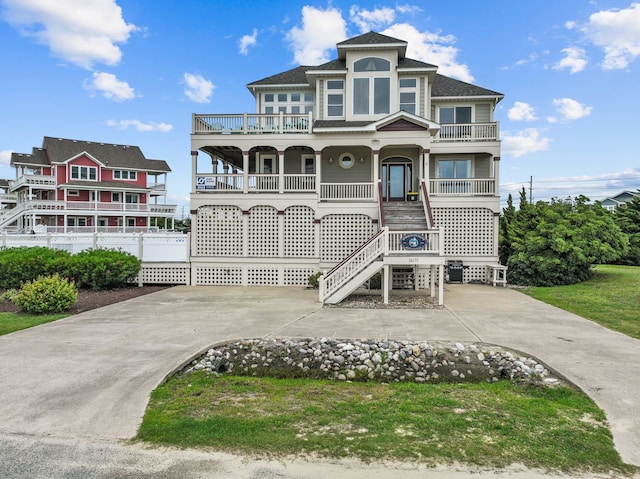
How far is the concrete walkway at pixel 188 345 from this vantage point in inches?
179

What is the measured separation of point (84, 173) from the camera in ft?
128

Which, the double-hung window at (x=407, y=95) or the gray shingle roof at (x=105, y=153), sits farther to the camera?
the gray shingle roof at (x=105, y=153)

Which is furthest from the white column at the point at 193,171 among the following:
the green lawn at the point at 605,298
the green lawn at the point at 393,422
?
the green lawn at the point at 605,298

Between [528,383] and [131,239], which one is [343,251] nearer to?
[131,239]

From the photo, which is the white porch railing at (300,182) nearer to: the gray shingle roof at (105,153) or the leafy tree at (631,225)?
the leafy tree at (631,225)

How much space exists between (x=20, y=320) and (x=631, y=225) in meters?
27.4

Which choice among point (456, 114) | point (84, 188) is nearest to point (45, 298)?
point (456, 114)

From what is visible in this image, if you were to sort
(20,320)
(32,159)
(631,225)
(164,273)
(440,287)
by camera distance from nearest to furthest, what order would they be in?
(20,320) < (440,287) < (164,273) < (631,225) < (32,159)

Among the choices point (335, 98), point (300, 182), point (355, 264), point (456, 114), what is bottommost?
point (355, 264)

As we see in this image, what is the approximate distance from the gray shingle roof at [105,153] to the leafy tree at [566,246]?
37.2 metres

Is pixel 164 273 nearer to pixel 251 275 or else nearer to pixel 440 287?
pixel 251 275

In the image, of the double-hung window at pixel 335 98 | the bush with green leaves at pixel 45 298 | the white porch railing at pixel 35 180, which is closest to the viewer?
the bush with green leaves at pixel 45 298

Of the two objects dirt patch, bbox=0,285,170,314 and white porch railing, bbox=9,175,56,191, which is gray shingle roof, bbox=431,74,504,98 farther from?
white porch railing, bbox=9,175,56,191

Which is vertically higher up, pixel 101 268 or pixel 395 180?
pixel 395 180
